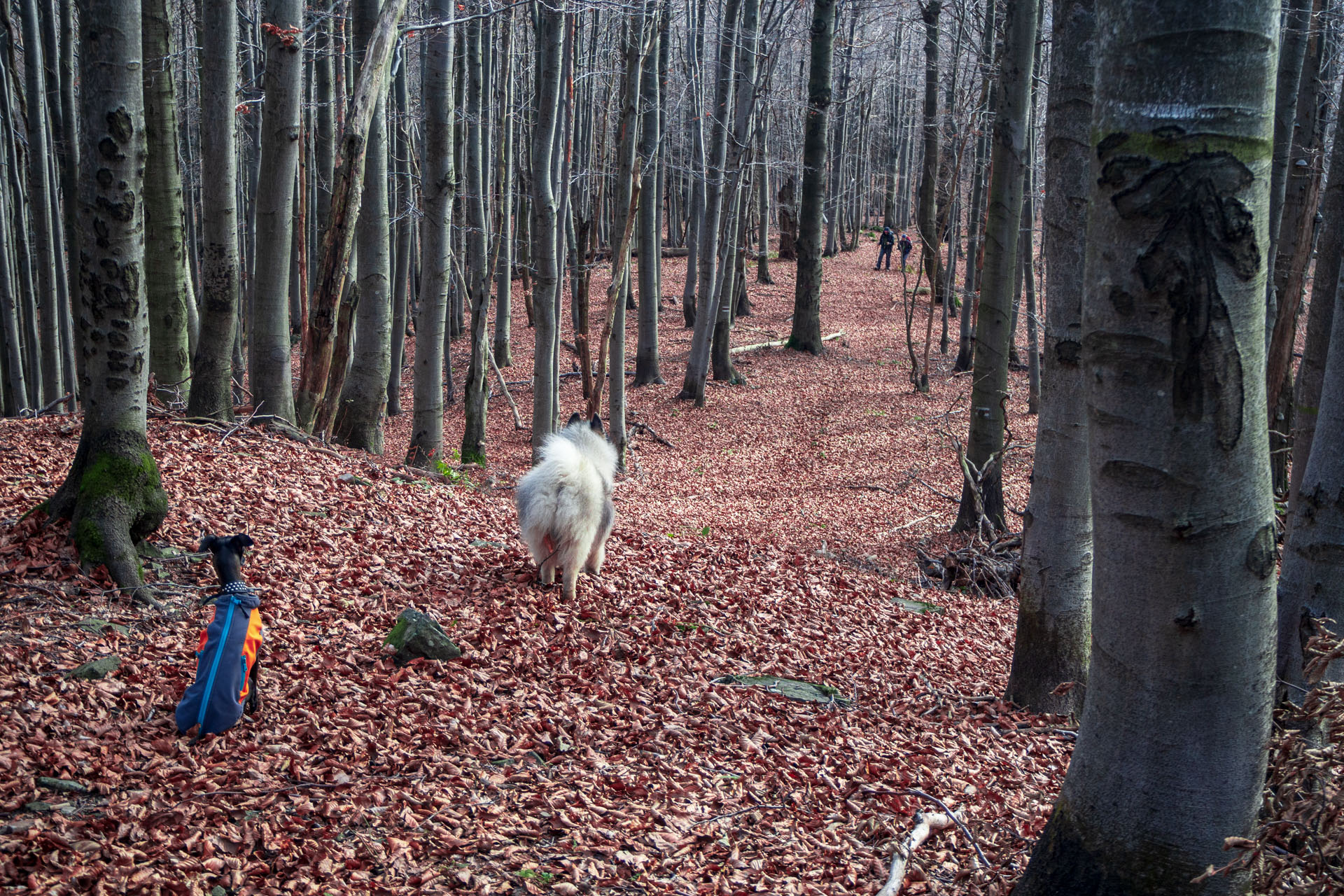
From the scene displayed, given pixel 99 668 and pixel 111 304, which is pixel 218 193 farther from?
pixel 99 668

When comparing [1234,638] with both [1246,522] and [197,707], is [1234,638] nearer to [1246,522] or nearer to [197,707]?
[1246,522]

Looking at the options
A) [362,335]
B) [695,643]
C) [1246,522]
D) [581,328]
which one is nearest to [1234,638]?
[1246,522]

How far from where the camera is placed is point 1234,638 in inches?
95.8

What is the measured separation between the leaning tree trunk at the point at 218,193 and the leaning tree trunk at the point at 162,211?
0.26 metres

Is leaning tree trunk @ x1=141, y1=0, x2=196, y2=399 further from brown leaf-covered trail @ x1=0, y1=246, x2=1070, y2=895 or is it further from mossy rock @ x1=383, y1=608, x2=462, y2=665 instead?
mossy rock @ x1=383, y1=608, x2=462, y2=665

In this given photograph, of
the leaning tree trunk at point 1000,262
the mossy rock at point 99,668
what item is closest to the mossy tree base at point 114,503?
the mossy rock at point 99,668

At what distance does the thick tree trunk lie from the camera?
796 cm

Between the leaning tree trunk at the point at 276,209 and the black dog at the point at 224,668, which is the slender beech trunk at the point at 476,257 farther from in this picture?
the black dog at the point at 224,668

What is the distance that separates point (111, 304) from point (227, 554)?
6.89 feet

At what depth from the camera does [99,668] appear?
4.20 metres

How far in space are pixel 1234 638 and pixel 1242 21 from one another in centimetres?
Result: 165

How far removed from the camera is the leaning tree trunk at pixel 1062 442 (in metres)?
4.89

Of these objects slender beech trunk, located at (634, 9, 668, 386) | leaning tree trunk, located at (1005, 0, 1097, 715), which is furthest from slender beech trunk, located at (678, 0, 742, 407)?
leaning tree trunk, located at (1005, 0, 1097, 715)

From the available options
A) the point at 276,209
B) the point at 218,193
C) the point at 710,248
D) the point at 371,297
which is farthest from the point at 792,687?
the point at 710,248
